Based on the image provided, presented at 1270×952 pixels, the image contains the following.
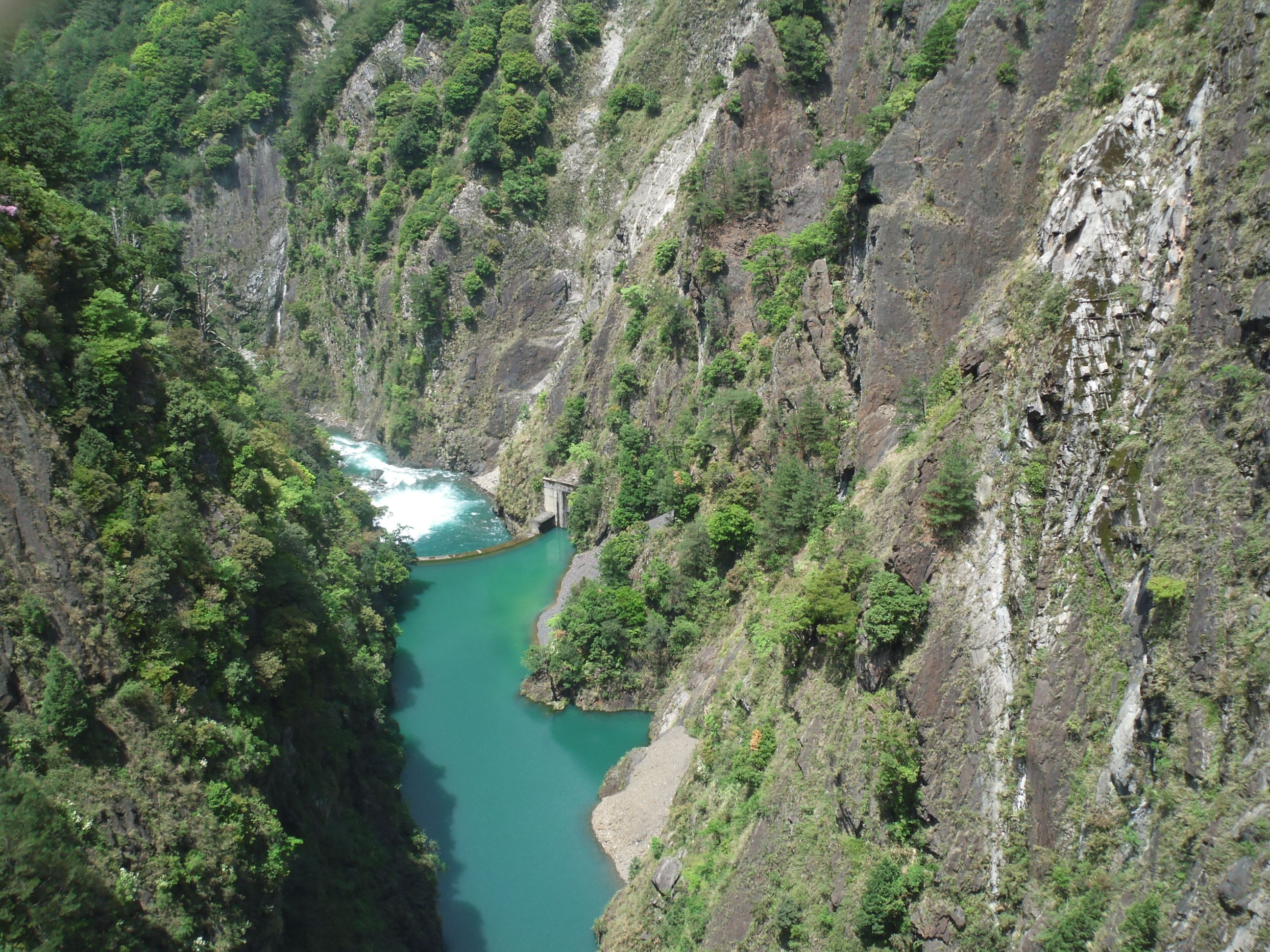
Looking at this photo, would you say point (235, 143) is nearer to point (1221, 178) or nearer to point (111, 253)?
point (111, 253)

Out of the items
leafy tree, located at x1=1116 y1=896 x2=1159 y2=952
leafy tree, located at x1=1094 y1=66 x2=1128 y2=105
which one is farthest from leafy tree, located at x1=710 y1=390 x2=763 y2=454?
leafy tree, located at x1=1116 y1=896 x2=1159 y2=952

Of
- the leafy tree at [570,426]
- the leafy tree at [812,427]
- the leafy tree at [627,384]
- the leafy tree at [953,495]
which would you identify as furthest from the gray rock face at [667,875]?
the leafy tree at [570,426]

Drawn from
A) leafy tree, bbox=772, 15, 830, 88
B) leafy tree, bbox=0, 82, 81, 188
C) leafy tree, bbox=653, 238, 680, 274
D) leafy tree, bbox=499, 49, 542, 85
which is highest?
leafy tree, bbox=499, 49, 542, 85

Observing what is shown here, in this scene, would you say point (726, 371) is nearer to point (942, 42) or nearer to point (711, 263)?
point (711, 263)

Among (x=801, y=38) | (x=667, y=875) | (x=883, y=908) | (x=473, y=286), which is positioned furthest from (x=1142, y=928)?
(x=473, y=286)

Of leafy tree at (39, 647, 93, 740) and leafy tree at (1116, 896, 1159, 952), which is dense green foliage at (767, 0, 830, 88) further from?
leafy tree at (1116, 896, 1159, 952)

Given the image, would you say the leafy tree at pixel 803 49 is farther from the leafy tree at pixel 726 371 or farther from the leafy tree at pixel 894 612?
the leafy tree at pixel 894 612
